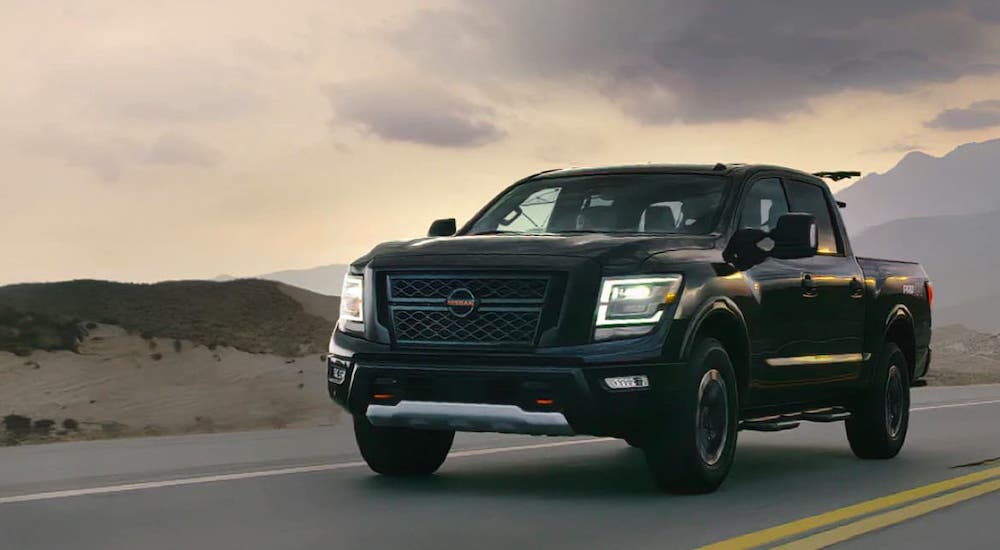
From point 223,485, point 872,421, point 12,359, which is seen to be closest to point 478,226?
point 223,485

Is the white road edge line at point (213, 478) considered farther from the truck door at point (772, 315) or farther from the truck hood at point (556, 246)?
the truck door at point (772, 315)

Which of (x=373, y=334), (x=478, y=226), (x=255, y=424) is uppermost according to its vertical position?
(x=478, y=226)

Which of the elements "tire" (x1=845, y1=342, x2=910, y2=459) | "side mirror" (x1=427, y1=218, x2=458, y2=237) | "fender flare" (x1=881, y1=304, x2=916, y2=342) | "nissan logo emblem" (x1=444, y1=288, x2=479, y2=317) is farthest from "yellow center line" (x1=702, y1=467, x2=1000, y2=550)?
"side mirror" (x1=427, y1=218, x2=458, y2=237)

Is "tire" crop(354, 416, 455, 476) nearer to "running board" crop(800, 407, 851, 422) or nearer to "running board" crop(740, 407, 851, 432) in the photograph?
"running board" crop(740, 407, 851, 432)

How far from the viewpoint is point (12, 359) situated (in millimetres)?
45312

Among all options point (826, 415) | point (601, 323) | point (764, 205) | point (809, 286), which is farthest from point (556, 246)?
point (826, 415)

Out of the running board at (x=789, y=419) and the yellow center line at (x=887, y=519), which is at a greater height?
the running board at (x=789, y=419)

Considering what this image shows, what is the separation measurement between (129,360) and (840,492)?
4192cm

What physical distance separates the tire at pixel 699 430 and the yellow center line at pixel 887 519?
108 centimetres

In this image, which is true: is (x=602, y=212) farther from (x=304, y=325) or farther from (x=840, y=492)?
(x=304, y=325)

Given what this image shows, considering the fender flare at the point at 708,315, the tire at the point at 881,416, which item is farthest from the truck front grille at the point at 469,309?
the tire at the point at 881,416

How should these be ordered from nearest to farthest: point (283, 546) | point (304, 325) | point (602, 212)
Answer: point (283, 546) < point (602, 212) < point (304, 325)

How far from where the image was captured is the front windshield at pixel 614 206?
10242mm

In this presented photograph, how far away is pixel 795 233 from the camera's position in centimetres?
1013
